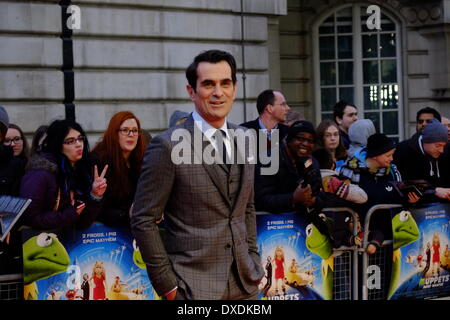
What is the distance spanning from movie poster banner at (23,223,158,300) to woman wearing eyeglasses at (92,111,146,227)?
13 centimetres

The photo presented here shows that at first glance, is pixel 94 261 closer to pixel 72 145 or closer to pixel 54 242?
pixel 54 242

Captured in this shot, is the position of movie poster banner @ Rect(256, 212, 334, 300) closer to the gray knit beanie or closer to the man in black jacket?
the man in black jacket

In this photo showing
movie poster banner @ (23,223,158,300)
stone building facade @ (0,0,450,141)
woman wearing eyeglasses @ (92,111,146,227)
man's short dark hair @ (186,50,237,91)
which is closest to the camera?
man's short dark hair @ (186,50,237,91)

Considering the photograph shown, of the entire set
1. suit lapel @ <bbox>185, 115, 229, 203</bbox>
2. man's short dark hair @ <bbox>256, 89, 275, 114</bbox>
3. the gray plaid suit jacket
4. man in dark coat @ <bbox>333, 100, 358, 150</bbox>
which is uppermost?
man's short dark hair @ <bbox>256, 89, 275, 114</bbox>

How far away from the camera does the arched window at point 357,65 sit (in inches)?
787

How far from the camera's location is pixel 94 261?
27.7 feet

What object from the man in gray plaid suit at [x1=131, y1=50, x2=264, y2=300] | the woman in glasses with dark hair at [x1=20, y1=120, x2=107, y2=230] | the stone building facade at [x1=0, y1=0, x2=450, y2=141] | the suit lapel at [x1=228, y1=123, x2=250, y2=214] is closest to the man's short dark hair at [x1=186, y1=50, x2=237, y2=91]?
the man in gray plaid suit at [x1=131, y1=50, x2=264, y2=300]

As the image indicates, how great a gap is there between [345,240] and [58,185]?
2.83m

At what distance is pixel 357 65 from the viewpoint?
2003 cm

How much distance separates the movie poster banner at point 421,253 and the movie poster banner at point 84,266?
2761 mm

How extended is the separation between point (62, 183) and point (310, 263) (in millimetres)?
2381

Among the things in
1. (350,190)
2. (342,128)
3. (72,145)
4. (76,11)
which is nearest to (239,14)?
(76,11)

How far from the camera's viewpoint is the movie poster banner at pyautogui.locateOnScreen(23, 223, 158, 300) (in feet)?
26.7
